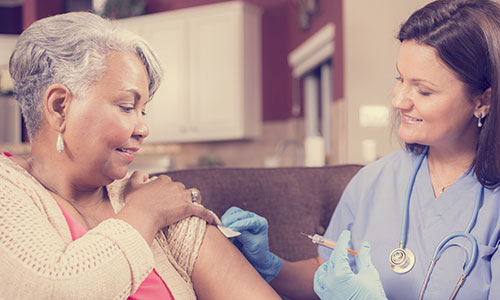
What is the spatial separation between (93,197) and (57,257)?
27 centimetres

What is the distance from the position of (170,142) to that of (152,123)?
0.91 ft

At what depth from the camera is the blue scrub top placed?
1.21 m

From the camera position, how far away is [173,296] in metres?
1.09

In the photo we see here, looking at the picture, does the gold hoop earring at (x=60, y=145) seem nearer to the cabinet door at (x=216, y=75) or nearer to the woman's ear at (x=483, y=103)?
the woman's ear at (x=483, y=103)

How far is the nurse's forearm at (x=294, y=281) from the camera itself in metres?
1.45

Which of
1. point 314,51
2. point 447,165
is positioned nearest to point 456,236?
point 447,165

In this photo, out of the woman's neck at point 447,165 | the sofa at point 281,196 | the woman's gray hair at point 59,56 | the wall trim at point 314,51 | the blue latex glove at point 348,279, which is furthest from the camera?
the wall trim at point 314,51

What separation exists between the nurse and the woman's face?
36 cm

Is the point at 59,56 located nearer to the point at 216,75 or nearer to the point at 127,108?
the point at 127,108

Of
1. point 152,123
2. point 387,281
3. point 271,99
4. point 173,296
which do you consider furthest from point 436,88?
point 152,123

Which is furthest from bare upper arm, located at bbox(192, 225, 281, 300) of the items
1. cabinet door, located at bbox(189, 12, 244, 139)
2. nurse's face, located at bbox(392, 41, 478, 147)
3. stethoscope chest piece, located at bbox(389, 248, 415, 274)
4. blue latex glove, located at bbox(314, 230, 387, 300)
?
cabinet door, located at bbox(189, 12, 244, 139)

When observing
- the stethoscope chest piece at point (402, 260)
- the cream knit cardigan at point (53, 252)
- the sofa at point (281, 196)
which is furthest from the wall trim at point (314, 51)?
the cream knit cardigan at point (53, 252)

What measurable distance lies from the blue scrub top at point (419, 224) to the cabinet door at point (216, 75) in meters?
3.98

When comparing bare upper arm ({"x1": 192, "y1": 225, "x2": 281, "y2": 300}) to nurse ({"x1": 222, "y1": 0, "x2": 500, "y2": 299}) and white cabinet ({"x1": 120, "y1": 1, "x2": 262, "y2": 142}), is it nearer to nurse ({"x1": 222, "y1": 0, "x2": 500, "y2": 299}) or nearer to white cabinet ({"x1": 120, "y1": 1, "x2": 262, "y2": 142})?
nurse ({"x1": 222, "y1": 0, "x2": 500, "y2": 299})
